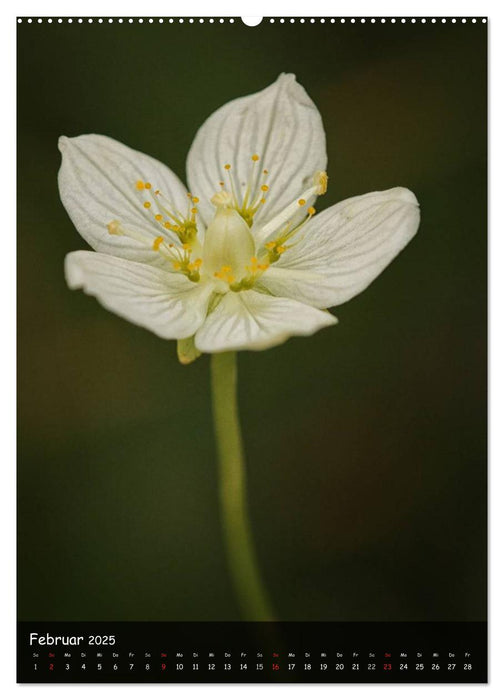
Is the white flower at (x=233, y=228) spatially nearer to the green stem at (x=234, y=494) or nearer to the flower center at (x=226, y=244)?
the flower center at (x=226, y=244)

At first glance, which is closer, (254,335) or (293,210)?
(254,335)

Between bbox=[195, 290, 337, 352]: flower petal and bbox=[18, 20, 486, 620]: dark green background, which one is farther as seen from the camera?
bbox=[18, 20, 486, 620]: dark green background

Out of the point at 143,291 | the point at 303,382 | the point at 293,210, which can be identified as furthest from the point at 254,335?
the point at 303,382

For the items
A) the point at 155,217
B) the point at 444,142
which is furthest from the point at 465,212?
the point at 155,217

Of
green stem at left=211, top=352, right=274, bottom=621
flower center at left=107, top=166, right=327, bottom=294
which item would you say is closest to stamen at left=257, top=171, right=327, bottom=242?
flower center at left=107, top=166, right=327, bottom=294

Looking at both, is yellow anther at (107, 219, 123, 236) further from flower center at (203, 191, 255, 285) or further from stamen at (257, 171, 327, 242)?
stamen at (257, 171, 327, 242)

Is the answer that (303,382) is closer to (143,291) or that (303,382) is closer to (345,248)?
(345,248)

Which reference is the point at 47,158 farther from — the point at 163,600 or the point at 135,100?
the point at 163,600
